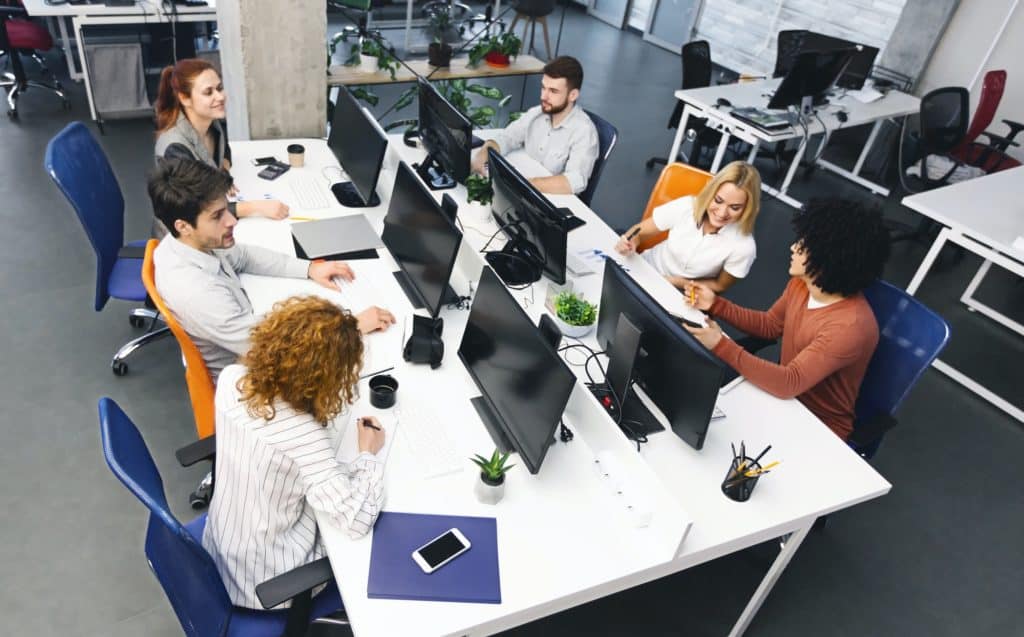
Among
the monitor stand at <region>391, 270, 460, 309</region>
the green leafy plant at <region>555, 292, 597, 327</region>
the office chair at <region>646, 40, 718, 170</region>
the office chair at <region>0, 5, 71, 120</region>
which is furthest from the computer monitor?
the office chair at <region>0, 5, 71, 120</region>

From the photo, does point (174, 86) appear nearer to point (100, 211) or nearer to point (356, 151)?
point (100, 211)

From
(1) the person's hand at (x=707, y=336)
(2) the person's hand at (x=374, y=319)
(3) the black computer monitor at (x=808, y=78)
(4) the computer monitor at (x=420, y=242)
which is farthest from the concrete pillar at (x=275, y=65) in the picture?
(3) the black computer monitor at (x=808, y=78)

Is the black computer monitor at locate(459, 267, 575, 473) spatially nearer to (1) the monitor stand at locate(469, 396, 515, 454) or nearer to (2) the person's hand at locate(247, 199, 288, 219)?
(1) the monitor stand at locate(469, 396, 515, 454)

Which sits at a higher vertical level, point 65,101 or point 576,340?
point 576,340

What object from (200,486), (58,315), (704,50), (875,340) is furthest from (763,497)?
(704,50)

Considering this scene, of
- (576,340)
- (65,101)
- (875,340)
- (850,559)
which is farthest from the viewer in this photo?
(65,101)

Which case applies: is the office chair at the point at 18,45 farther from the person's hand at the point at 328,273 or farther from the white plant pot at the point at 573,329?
the white plant pot at the point at 573,329

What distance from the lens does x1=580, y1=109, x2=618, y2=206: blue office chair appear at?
3615mm

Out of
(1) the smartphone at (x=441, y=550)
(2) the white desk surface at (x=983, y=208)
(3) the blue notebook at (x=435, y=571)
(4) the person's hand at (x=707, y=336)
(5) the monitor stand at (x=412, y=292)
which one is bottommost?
(3) the blue notebook at (x=435, y=571)

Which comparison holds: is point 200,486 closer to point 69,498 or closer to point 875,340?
point 69,498

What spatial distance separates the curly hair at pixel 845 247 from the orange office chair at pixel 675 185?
3.13 feet

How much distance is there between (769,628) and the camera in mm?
2549

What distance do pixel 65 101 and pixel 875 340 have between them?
5.94m

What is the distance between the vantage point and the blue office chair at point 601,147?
11.9 feet
